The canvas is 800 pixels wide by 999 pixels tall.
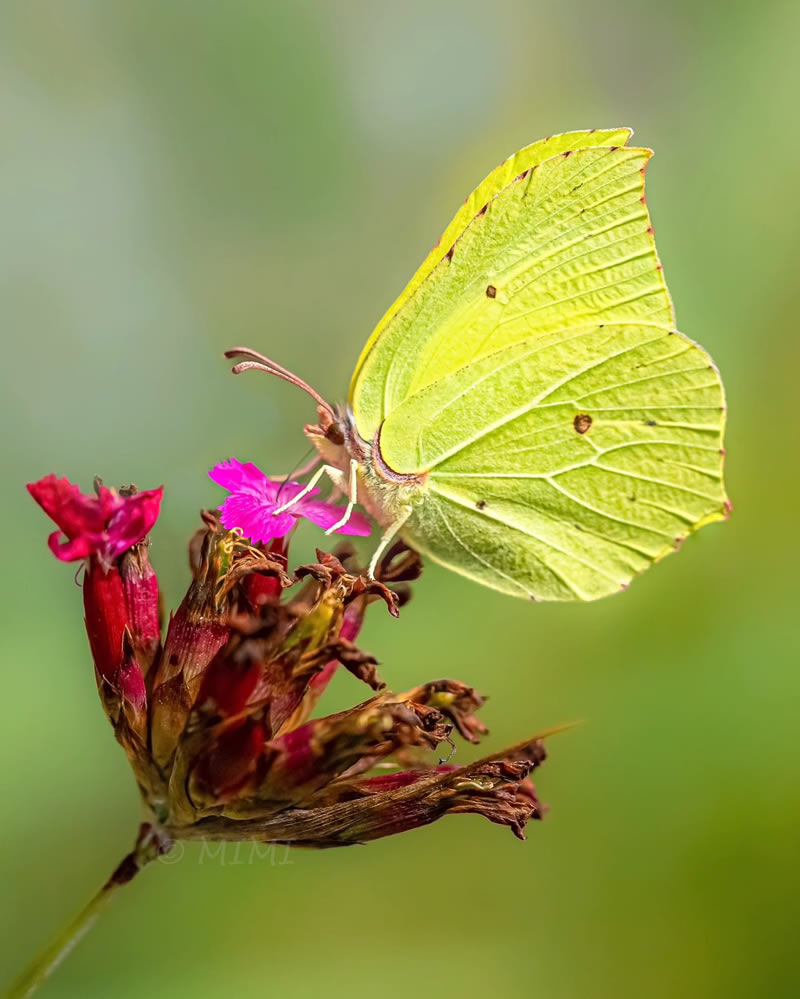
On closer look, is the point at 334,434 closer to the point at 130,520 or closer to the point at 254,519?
the point at 254,519

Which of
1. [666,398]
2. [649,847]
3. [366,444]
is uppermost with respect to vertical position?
[366,444]

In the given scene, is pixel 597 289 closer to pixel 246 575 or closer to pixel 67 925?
pixel 246 575

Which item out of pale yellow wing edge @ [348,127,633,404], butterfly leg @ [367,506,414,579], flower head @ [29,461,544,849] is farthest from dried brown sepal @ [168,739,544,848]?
pale yellow wing edge @ [348,127,633,404]

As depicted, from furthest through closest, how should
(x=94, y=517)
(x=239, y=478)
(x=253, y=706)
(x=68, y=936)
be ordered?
(x=239, y=478) → (x=94, y=517) → (x=253, y=706) → (x=68, y=936)

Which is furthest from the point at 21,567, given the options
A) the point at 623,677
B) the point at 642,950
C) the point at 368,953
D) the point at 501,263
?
the point at 642,950

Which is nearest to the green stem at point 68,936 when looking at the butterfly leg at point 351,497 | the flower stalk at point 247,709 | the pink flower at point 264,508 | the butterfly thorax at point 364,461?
the flower stalk at point 247,709

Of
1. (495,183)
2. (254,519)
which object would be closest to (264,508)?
(254,519)
